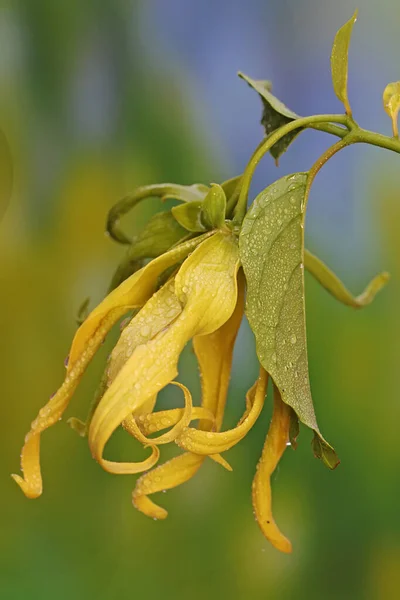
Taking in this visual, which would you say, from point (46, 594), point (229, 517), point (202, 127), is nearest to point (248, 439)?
point (229, 517)

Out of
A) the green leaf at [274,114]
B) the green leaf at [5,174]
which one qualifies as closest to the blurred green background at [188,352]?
the green leaf at [5,174]

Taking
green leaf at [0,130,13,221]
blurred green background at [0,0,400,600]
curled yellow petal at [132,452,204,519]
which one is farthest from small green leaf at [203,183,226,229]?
green leaf at [0,130,13,221]

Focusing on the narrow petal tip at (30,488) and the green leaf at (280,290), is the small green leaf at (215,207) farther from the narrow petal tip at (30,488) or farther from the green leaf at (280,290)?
the narrow petal tip at (30,488)

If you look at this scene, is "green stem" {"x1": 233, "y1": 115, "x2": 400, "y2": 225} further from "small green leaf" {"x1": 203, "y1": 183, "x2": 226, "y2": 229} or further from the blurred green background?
the blurred green background

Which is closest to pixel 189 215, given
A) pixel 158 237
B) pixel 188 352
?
pixel 158 237

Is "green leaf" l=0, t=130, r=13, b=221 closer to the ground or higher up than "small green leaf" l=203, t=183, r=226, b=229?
higher up

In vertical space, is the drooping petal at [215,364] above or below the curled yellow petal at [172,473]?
above

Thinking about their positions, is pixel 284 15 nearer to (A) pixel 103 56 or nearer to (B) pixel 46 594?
(A) pixel 103 56
